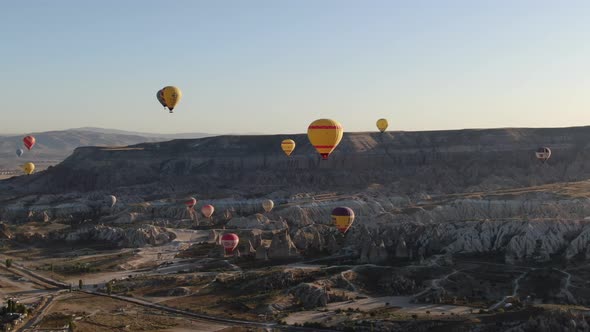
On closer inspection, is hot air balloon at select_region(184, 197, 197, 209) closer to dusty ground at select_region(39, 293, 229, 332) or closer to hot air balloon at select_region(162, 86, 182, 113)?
hot air balloon at select_region(162, 86, 182, 113)

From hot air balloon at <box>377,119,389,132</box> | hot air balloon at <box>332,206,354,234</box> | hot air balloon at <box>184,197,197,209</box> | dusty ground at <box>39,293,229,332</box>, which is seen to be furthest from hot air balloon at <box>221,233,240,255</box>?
hot air balloon at <box>377,119,389,132</box>

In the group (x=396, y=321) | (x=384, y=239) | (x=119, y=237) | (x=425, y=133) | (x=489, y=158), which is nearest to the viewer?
(x=396, y=321)

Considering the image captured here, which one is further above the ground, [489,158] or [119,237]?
[489,158]

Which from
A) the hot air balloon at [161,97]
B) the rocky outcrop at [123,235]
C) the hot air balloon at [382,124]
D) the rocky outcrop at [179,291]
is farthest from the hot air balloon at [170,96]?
the hot air balloon at [382,124]

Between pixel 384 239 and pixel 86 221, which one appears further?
pixel 86 221

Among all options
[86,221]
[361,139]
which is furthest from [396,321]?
[361,139]

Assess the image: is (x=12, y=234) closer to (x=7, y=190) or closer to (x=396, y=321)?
(x=7, y=190)
